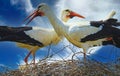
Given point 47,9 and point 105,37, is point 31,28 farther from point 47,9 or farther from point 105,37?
point 105,37

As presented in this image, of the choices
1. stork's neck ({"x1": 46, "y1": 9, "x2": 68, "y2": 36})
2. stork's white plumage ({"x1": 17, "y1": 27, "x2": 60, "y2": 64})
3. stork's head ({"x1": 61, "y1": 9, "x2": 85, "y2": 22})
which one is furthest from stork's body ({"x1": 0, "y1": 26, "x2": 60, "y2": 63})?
stork's head ({"x1": 61, "y1": 9, "x2": 85, "y2": 22})

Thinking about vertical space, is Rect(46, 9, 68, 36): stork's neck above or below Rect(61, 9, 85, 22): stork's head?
below

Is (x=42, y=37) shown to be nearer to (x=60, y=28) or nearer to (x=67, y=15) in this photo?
(x=60, y=28)

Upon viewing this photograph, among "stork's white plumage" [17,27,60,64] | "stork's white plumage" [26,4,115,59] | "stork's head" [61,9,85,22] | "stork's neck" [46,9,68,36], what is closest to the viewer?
"stork's white plumage" [26,4,115,59]

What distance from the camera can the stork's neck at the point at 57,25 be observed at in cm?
931

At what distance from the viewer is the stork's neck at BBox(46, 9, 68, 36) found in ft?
30.6

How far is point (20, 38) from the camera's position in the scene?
9.62 m

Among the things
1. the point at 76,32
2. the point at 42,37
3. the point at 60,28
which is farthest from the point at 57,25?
the point at 42,37

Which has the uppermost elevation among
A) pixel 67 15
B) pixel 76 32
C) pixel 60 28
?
pixel 67 15

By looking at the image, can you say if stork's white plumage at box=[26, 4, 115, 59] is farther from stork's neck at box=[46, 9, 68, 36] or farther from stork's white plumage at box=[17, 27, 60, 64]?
stork's white plumage at box=[17, 27, 60, 64]

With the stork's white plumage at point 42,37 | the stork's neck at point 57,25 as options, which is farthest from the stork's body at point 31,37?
the stork's neck at point 57,25

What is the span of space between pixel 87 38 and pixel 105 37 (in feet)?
1.13

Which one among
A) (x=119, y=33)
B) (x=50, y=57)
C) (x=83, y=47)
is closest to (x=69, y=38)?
(x=83, y=47)

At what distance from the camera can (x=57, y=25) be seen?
372 inches
